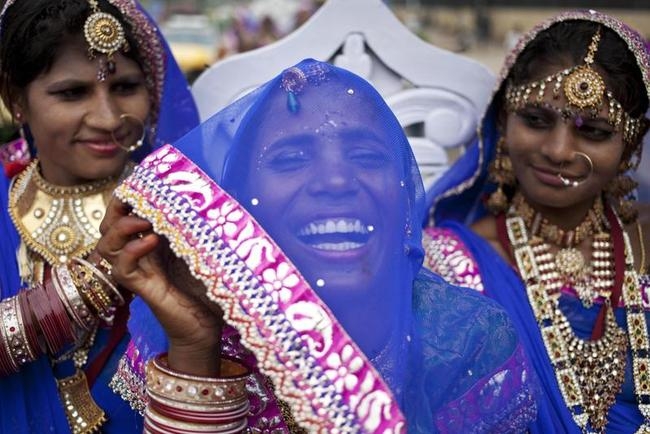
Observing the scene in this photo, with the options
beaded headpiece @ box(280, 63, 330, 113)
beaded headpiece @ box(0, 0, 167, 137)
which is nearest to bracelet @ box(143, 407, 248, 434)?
beaded headpiece @ box(280, 63, 330, 113)

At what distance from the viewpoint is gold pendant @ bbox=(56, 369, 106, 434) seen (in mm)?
1906

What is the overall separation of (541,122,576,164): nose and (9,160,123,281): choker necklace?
1071 millimetres

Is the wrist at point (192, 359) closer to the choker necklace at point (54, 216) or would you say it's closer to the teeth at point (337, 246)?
the teeth at point (337, 246)

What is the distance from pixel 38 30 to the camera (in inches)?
75.5

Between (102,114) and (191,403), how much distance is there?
883 millimetres

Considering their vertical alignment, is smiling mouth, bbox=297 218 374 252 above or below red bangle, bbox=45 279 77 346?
above

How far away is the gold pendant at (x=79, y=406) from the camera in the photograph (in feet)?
6.25

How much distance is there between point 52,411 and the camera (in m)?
1.90

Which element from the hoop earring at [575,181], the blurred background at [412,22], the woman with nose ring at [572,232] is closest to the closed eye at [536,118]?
the woman with nose ring at [572,232]

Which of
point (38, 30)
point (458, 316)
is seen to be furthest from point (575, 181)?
point (38, 30)

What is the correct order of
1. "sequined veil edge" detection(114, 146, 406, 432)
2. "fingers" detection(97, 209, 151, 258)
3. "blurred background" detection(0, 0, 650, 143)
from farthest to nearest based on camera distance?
"blurred background" detection(0, 0, 650, 143) < "fingers" detection(97, 209, 151, 258) < "sequined veil edge" detection(114, 146, 406, 432)

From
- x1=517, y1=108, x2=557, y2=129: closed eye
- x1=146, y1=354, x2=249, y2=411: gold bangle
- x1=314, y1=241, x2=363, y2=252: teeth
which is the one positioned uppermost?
x1=517, y1=108, x2=557, y2=129: closed eye

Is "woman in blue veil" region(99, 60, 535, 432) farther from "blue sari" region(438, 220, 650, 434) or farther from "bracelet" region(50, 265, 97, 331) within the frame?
"blue sari" region(438, 220, 650, 434)

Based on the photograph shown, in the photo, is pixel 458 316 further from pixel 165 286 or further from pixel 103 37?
pixel 103 37
